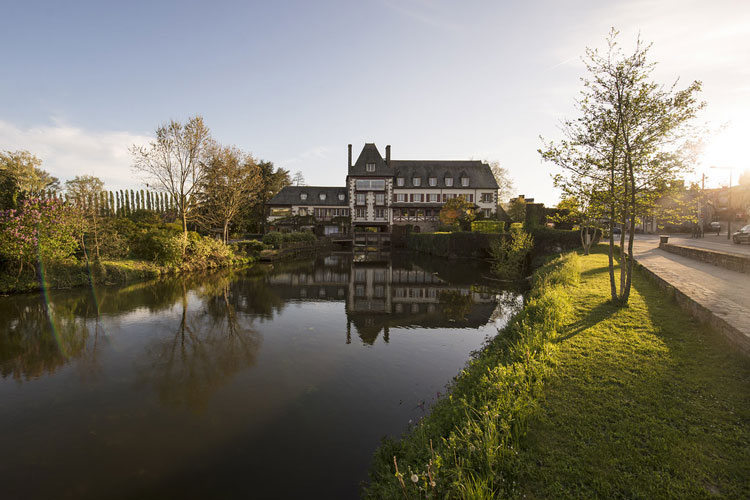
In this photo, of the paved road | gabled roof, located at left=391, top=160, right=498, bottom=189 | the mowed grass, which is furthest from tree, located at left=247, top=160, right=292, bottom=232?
the mowed grass

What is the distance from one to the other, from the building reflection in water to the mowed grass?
5612mm

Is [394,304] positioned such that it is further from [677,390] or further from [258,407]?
[677,390]

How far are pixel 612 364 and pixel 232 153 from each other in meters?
32.5

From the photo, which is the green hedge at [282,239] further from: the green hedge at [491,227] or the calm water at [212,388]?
the calm water at [212,388]

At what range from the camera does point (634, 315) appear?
8.48 meters

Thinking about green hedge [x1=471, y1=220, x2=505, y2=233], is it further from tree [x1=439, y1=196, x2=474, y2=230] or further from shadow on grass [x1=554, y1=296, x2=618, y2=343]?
shadow on grass [x1=554, y1=296, x2=618, y2=343]

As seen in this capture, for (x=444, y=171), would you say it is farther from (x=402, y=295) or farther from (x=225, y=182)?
(x=402, y=295)

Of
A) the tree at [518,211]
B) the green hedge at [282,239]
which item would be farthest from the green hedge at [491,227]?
the green hedge at [282,239]

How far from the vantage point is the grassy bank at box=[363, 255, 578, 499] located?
10.7 ft

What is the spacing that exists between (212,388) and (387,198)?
47.3m

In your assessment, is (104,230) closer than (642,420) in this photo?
No

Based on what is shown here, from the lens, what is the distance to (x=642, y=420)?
4.15 m

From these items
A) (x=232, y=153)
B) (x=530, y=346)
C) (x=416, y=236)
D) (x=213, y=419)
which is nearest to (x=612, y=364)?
(x=530, y=346)

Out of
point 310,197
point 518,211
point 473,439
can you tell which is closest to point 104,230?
point 473,439
